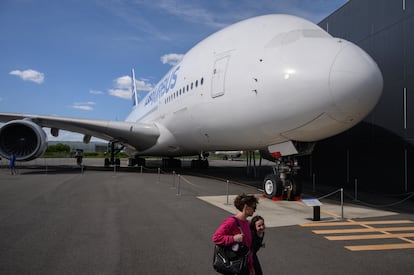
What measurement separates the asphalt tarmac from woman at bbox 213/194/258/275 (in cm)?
133

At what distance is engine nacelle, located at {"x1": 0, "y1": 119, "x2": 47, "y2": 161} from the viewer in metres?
14.8

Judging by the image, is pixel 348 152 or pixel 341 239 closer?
pixel 341 239

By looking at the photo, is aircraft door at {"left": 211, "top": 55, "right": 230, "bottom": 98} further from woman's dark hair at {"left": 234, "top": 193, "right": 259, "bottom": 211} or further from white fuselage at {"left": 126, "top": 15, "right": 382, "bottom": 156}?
woman's dark hair at {"left": 234, "top": 193, "right": 259, "bottom": 211}

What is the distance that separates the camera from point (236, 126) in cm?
940

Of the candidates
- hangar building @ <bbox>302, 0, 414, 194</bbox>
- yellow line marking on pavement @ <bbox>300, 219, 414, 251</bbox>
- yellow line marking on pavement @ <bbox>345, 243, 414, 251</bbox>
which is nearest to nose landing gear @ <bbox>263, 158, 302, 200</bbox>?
yellow line marking on pavement @ <bbox>300, 219, 414, 251</bbox>

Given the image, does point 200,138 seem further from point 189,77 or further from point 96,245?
point 96,245

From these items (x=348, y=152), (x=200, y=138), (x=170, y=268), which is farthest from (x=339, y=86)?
(x=348, y=152)

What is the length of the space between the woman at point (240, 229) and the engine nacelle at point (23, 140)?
1413 centimetres

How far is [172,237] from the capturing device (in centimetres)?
515

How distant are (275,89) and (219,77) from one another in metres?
2.50

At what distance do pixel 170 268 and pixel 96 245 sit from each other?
139 cm

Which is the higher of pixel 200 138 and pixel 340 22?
pixel 340 22

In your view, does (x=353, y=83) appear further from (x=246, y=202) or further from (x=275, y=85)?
(x=246, y=202)

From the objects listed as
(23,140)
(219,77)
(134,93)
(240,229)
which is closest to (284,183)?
(219,77)
